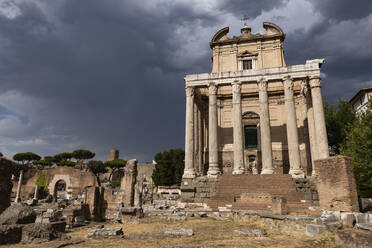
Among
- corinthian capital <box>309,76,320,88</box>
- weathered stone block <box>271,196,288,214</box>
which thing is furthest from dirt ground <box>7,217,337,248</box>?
corinthian capital <box>309,76,320,88</box>

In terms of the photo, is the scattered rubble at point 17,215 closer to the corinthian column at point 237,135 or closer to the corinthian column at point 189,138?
the corinthian column at point 189,138

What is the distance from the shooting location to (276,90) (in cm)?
2659

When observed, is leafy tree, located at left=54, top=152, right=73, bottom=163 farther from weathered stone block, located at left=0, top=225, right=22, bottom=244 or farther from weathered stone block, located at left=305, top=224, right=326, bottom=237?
weathered stone block, located at left=305, top=224, right=326, bottom=237

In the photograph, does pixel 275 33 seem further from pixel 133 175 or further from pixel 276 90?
pixel 133 175

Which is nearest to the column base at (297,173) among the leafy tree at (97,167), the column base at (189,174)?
the column base at (189,174)

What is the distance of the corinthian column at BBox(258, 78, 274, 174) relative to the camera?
2008cm

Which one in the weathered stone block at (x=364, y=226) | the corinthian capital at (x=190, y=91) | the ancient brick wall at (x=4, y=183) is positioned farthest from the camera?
the corinthian capital at (x=190, y=91)

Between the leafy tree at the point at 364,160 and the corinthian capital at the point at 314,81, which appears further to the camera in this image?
the corinthian capital at the point at 314,81

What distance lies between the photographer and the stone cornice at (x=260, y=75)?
21.4 m

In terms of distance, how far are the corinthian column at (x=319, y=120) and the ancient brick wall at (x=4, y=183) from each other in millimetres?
19535

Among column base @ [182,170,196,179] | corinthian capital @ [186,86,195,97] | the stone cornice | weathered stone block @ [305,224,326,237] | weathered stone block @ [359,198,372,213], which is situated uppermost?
the stone cornice

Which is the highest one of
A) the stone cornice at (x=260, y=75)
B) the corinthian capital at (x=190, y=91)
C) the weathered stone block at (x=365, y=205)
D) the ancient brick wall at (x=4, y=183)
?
the stone cornice at (x=260, y=75)

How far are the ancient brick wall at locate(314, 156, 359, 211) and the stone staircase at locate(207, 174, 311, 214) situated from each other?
230 inches

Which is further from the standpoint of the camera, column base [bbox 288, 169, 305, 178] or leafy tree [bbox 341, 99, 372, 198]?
column base [bbox 288, 169, 305, 178]
